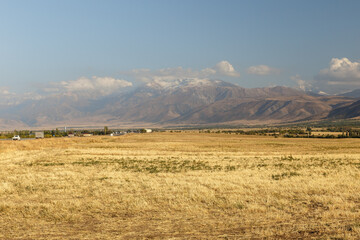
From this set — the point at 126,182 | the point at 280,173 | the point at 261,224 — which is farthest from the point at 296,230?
the point at 280,173

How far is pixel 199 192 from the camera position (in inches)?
752

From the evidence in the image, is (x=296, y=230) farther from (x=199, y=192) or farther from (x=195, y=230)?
(x=199, y=192)

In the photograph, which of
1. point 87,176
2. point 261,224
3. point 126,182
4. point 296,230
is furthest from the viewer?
point 87,176

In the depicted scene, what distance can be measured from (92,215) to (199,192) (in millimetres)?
6044

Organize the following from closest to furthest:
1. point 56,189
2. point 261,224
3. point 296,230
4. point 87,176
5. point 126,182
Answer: point 296,230, point 261,224, point 56,189, point 126,182, point 87,176

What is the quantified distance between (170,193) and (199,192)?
1573mm

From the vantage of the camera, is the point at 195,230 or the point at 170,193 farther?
the point at 170,193

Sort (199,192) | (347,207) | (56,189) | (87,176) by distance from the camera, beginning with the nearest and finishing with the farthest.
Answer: (347,207) → (199,192) → (56,189) → (87,176)

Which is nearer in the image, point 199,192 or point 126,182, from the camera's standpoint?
point 199,192

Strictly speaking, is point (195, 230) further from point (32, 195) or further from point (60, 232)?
point (32, 195)

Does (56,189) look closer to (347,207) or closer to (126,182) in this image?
(126,182)

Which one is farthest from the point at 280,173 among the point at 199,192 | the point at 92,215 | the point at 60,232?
the point at 60,232

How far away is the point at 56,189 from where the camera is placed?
2128 cm

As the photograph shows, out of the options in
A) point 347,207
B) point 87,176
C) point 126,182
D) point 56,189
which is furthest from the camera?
point 87,176
